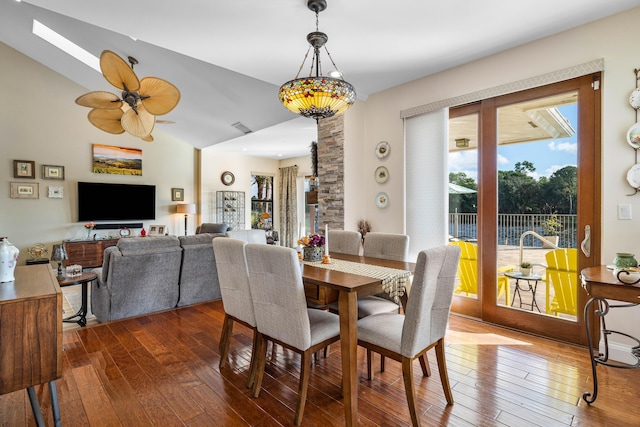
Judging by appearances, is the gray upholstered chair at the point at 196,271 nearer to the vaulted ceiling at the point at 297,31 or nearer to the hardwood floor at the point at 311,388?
the hardwood floor at the point at 311,388

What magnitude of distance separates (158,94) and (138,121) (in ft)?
1.96

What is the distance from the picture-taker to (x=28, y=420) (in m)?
1.77

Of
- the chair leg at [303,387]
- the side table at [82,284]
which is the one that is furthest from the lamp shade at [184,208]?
the chair leg at [303,387]

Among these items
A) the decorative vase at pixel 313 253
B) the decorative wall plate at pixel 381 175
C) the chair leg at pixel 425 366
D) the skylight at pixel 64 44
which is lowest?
the chair leg at pixel 425 366

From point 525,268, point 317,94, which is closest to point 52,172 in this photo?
point 317,94

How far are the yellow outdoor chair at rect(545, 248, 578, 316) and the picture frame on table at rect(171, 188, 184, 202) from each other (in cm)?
716

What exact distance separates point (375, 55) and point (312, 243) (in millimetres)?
2015

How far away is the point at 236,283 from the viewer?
2115 millimetres

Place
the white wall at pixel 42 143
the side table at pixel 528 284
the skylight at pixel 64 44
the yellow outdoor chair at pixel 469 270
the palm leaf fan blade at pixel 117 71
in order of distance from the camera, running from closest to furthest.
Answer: the palm leaf fan blade at pixel 117 71
the side table at pixel 528 284
the yellow outdoor chair at pixel 469 270
the skylight at pixel 64 44
the white wall at pixel 42 143

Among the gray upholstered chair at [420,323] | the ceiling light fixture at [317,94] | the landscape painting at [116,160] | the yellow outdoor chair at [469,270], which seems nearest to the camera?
the gray upholstered chair at [420,323]

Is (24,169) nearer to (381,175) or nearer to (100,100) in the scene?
(100,100)

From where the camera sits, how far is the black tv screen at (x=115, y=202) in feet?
20.7

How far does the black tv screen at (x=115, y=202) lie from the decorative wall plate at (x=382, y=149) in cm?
538

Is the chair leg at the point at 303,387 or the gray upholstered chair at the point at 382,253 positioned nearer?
the chair leg at the point at 303,387
